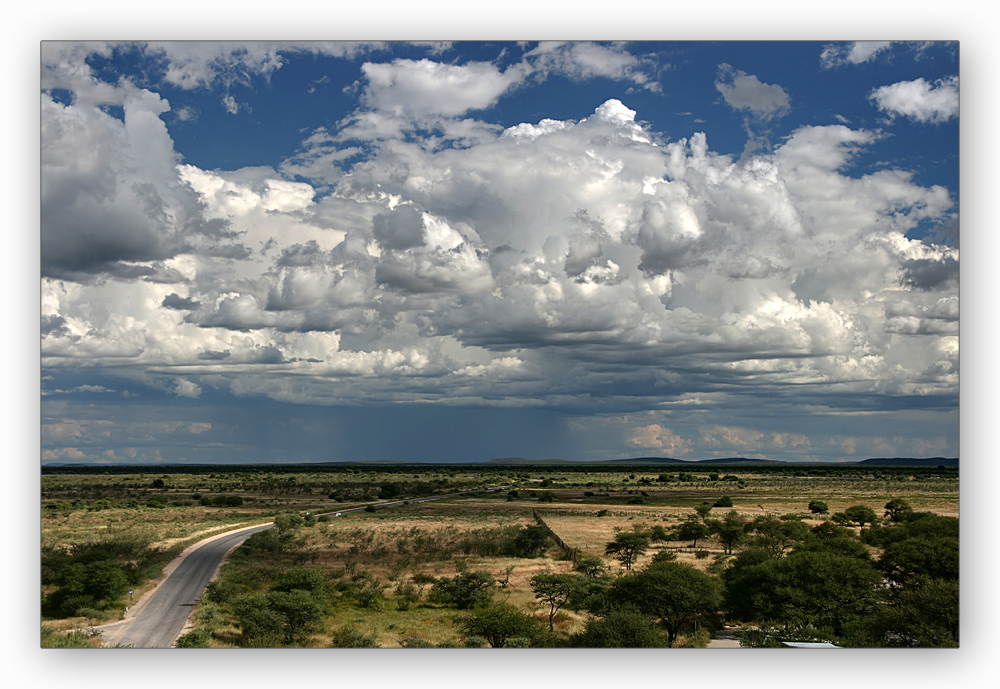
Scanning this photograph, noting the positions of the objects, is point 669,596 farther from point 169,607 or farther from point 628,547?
point 169,607

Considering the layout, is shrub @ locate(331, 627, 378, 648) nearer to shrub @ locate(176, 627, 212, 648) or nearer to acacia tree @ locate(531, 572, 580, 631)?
shrub @ locate(176, 627, 212, 648)

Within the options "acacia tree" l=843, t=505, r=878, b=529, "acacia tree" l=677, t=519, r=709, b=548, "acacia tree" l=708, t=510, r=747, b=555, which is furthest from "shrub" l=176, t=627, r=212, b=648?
"acacia tree" l=843, t=505, r=878, b=529

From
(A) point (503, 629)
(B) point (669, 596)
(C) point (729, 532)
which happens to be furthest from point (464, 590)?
(C) point (729, 532)

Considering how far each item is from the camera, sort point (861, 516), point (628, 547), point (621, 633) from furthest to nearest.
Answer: point (861, 516) → point (628, 547) → point (621, 633)

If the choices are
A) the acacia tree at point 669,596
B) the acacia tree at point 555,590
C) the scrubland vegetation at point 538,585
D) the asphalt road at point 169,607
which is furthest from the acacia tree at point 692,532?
the asphalt road at point 169,607
